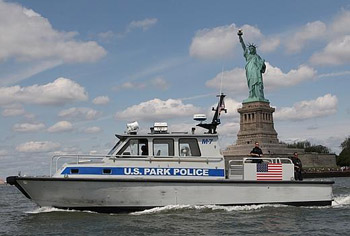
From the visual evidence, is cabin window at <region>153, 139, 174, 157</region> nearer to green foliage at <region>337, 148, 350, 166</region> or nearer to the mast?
the mast

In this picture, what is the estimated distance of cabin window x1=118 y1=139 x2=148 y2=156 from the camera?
14.5 m

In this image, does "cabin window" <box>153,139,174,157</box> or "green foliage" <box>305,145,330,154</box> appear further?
"green foliage" <box>305,145,330,154</box>

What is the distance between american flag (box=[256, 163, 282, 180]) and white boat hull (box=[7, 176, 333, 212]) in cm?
31

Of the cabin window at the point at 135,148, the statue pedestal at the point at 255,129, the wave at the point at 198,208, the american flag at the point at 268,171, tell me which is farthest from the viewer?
the statue pedestal at the point at 255,129

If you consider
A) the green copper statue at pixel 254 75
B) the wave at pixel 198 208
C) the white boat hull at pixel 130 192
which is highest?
the green copper statue at pixel 254 75

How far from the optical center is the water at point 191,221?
11719mm

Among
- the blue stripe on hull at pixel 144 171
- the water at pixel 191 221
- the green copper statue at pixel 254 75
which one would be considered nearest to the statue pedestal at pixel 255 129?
the green copper statue at pixel 254 75

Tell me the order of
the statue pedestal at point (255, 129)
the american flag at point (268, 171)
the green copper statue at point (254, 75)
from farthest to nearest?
the green copper statue at point (254, 75) → the statue pedestal at point (255, 129) → the american flag at point (268, 171)

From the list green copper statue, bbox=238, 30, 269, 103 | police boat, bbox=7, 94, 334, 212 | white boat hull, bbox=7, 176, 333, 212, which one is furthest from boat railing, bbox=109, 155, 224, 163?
green copper statue, bbox=238, 30, 269, 103

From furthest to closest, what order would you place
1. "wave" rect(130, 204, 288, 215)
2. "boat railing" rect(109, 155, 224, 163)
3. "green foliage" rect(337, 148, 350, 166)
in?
"green foliage" rect(337, 148, 350, 166)
"boat railing" rect(109, 155, 224, 163)
"wave" rect(130, 204, 288, 215)

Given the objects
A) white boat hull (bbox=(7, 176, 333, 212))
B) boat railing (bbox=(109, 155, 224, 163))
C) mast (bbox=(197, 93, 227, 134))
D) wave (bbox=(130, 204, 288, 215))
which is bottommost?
wave (bbox=(130, 204, 288, 215))

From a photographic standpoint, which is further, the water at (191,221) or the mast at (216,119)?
the mast at (216,119)

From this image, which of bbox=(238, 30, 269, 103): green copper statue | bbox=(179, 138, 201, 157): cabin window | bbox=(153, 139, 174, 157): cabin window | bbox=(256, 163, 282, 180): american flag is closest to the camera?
bbox=(153, 139, 174, 157): cabin window

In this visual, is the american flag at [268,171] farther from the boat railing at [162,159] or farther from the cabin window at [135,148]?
the cabin window at [135,148]
